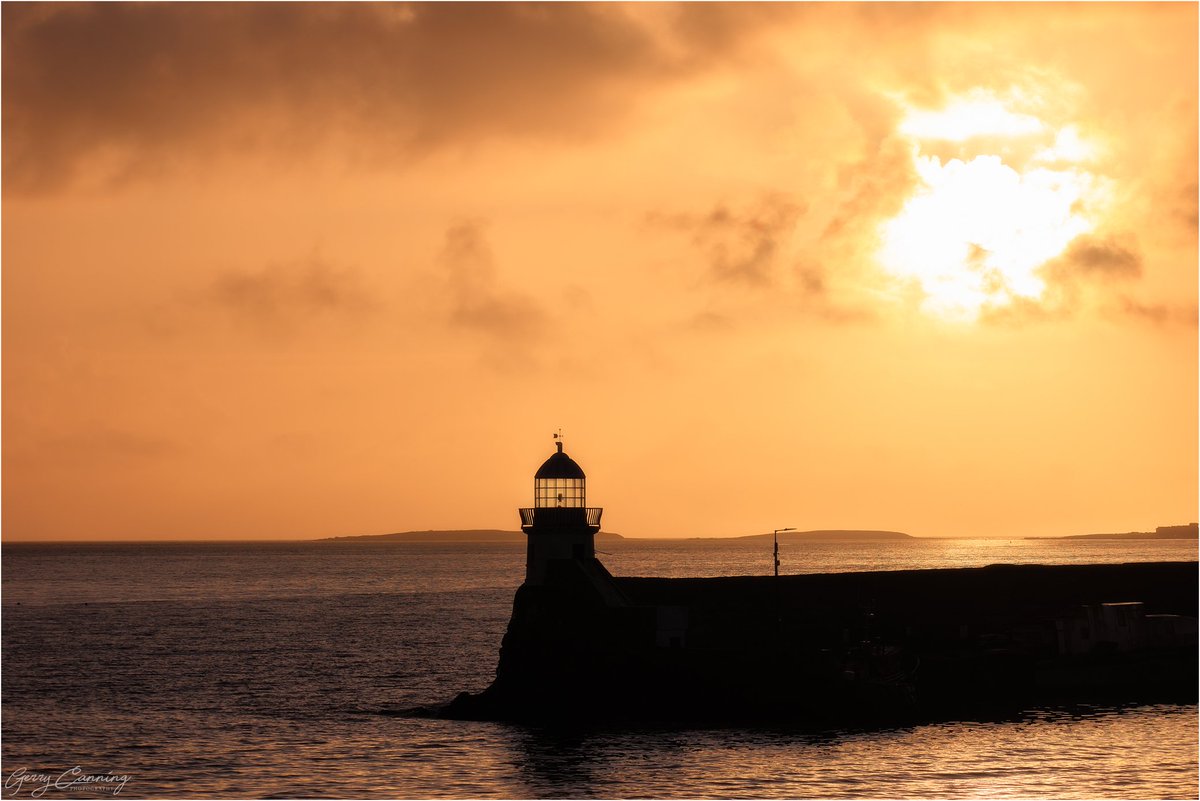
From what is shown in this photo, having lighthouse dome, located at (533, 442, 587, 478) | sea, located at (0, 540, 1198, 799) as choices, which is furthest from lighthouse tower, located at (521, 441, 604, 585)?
sea, located at (0, 540, 1198, 799)

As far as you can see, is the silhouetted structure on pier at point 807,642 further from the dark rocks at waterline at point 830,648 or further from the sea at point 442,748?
the sea at point 442,748

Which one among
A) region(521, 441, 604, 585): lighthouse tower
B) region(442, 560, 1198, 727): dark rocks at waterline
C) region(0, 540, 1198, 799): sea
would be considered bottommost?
region(0, 540, 1198, 799): sea

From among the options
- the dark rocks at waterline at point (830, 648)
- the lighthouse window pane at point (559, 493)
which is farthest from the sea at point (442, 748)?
the lighthouse window pane at point (559, 493)

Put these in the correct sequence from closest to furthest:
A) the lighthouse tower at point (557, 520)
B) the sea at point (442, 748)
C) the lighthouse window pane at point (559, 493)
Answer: the sea at point (442, 748) < the lighthouse tower at point (557, 520) < the lighthouse window pane at point (559, 493)

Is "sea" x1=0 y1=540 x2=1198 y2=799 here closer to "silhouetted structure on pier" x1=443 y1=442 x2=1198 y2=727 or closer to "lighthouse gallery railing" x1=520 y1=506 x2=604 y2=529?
"silhouetted structure on pier" x1=443 y1=442 x2=1198 y2=727

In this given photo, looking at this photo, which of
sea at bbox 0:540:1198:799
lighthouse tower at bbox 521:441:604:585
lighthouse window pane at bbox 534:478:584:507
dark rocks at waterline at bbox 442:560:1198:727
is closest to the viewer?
sea at bbox 0:540:1198:799

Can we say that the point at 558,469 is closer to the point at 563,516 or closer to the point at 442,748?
the point at 563,516

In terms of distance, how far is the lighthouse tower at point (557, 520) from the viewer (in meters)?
50.9

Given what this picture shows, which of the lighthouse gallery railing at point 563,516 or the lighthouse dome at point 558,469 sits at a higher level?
the lighthouse dome at point 558,469

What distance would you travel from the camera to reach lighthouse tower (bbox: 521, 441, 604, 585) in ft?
167

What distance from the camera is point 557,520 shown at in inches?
2007

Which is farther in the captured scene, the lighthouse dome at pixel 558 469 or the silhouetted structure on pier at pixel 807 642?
the lighthouse dome at pixel 558 469

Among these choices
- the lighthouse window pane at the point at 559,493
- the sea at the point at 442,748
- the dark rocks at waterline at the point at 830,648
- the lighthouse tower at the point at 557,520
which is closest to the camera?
the sea at the point at 442,748

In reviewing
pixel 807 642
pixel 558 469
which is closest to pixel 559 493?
pixel 558 469
